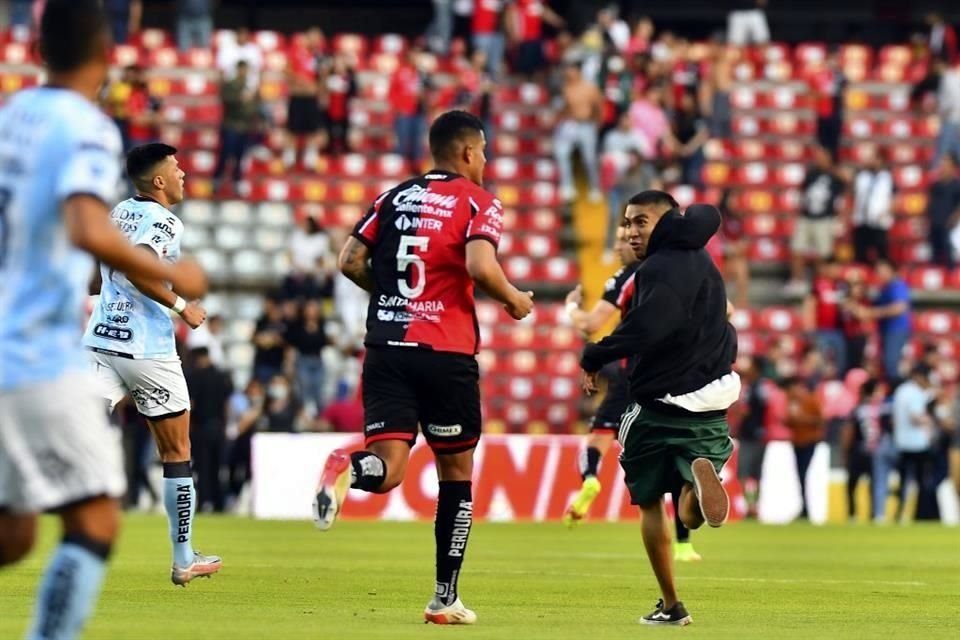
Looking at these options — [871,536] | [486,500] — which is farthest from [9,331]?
[486,500]

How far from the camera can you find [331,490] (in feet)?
30.6

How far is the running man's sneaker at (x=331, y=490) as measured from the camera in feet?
30.3

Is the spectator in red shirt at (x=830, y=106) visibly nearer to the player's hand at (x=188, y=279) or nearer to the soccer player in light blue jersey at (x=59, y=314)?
the player's hand at (x=188, y=279)

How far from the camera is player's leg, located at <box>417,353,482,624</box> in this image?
9906 millimetres

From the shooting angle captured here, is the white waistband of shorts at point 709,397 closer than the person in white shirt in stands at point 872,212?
Yes

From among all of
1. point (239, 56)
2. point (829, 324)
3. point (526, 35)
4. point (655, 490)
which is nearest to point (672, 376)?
point (655, 490)

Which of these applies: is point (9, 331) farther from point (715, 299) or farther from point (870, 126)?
point (870, 126)

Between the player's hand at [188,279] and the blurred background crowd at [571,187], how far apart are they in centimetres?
1895

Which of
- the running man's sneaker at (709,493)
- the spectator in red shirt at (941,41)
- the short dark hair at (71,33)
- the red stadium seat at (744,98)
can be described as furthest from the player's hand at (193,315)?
the spectator in red shirt at (941,41)

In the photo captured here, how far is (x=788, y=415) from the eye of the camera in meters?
25.5

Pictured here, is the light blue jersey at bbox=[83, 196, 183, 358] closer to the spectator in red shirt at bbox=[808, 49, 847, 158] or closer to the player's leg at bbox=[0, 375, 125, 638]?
the player's leg at bbox=[0, 375, 125, 638]

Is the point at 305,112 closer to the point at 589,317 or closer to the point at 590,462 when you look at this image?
the point at 590,462

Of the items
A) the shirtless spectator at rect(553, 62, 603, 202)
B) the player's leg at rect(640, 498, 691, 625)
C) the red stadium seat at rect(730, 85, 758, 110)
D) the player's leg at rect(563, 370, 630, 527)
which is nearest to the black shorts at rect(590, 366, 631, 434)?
the player's leg at rect(563, 370, 630, 527)

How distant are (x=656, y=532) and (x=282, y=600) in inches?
93.2
